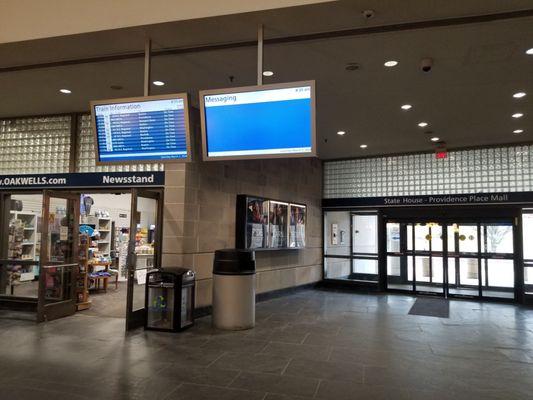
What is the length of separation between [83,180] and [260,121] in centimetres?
449

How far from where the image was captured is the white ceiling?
3.43 m

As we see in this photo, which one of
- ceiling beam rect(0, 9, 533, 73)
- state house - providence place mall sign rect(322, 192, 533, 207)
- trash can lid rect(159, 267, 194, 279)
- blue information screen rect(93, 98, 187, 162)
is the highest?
ceiling beam rect(0, 9, 533, 73)

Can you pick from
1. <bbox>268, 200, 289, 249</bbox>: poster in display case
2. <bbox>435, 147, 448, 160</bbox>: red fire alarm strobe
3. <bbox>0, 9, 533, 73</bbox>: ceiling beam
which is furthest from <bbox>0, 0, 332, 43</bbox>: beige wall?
<bbox>435, 147, 448, 160</bbox>: red fire alarm strobe

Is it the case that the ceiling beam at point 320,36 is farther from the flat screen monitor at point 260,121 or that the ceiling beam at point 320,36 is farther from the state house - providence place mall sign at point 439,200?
the state house - providence place mall sign at point 439,200

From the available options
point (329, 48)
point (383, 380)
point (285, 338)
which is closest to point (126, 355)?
point (285, 338)

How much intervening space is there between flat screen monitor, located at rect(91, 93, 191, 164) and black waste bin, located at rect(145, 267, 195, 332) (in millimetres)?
2369

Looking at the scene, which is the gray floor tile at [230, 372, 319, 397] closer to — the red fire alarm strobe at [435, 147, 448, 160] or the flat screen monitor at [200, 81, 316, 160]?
the flat screen monitor at [200, 81, 316, 160]

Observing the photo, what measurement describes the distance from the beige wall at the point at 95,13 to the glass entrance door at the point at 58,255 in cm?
354

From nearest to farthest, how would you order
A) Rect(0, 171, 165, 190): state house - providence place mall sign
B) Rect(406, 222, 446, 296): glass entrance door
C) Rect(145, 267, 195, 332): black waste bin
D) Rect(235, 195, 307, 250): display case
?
1. Rect(145, 267, 195, 332): black waste bin
2. Rect(0, 171, 165, 190): state house - providence place mall sign
3. Rect(235, 195, 307, 250): display case
4. Rect(406, 222, 446, 296): glass entrance door

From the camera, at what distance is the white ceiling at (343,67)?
11.3ft

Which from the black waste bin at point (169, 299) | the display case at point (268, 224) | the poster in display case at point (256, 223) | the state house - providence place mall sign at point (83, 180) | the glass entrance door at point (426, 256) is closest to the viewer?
the black waste bin at point (169, 299)

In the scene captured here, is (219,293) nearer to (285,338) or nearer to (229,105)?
(285,338)

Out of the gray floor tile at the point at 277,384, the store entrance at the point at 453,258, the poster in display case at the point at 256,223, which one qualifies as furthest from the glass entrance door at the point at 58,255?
the store entrance at the point at 453,258

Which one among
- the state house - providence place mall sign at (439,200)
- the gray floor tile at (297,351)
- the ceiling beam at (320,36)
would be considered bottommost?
the gray floor tile at (297,351)
